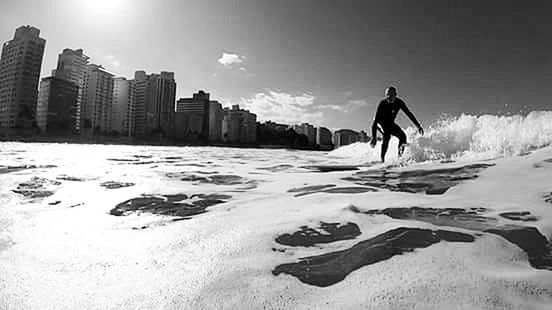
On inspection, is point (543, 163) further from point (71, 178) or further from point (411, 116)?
point (71, 178)

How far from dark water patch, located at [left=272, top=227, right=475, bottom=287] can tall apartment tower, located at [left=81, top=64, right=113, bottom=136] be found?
68183 mm

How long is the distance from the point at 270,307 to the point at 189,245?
0.83 m

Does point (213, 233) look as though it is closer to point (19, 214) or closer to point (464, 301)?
point (464, 301)

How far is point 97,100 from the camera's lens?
6262 centimetres

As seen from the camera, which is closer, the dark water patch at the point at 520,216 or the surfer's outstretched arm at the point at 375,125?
the dark water patch at the point at 520,216

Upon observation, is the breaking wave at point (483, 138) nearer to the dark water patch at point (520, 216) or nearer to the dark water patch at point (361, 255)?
the dark water patch at point (520, 216)

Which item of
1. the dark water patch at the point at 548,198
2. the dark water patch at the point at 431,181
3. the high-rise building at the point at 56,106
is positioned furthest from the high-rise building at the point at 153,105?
the dark water patch at the point at 548,198

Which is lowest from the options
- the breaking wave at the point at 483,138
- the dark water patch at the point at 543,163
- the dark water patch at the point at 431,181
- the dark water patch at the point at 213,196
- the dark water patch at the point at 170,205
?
the dark water patch at the point at 170,205

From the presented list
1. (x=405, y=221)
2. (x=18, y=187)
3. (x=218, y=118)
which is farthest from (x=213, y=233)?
(x=218, y=118)

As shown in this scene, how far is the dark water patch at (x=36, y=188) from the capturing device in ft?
10.0

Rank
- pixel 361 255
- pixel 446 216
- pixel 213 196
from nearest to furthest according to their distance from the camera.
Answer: pixel 361 255, pixel 446 216, pixel 213 196

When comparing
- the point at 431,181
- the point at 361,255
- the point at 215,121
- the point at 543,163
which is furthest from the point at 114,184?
the point at 215,121

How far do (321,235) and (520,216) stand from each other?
58.6 inches

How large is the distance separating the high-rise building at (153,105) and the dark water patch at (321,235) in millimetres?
68972
